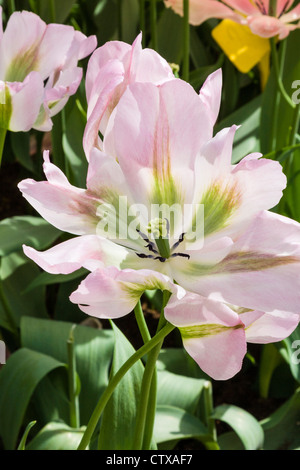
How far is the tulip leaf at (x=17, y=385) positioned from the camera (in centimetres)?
79

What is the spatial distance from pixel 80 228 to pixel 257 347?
2.58ft

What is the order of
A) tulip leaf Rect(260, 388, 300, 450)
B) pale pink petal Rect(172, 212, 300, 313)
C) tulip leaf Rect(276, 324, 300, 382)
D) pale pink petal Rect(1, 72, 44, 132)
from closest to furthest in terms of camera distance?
pale pink petal Rect(172, 212, 300, 313), pale pink petal Rect(1, 72, 44, 132), tulip leaf Rect(276, 324, 300, 382), tulip leaf Rect(260, 388, 300, 450)

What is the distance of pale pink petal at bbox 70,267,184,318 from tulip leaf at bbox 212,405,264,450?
48 centimetres

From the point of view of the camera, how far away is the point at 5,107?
53cm

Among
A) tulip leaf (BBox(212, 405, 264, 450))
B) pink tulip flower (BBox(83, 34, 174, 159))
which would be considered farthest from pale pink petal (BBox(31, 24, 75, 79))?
tulip leaf (BBox(212, 405, 264, 450))

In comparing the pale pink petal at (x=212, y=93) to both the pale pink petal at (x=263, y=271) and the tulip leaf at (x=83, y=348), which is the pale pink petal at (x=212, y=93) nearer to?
the pale pink petal at (x=263, y=271)

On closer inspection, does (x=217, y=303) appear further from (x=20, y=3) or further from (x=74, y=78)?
(x=20, y=3)

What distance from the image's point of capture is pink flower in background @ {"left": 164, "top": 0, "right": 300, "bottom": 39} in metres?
0.74

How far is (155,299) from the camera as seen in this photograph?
37.6 inches

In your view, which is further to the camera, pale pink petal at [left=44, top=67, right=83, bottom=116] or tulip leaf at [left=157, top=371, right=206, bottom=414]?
tulip leaf at [left=157, top=371, right=206, bottom=414]

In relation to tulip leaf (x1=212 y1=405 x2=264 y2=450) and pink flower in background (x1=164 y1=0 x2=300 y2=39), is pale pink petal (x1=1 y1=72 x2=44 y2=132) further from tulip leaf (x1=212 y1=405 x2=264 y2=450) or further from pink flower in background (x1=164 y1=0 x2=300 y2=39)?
tulip leaf (x1=212 y1=405 x2=264 y2=450)

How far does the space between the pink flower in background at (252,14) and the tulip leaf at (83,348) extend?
0.39 meters

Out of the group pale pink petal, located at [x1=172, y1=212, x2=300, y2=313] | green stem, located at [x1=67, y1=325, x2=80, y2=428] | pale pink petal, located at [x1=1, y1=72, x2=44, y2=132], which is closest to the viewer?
pale pink petal, located at [x1=172, y1=212, x2=300, y2=313]

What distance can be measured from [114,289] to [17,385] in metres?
0.52
